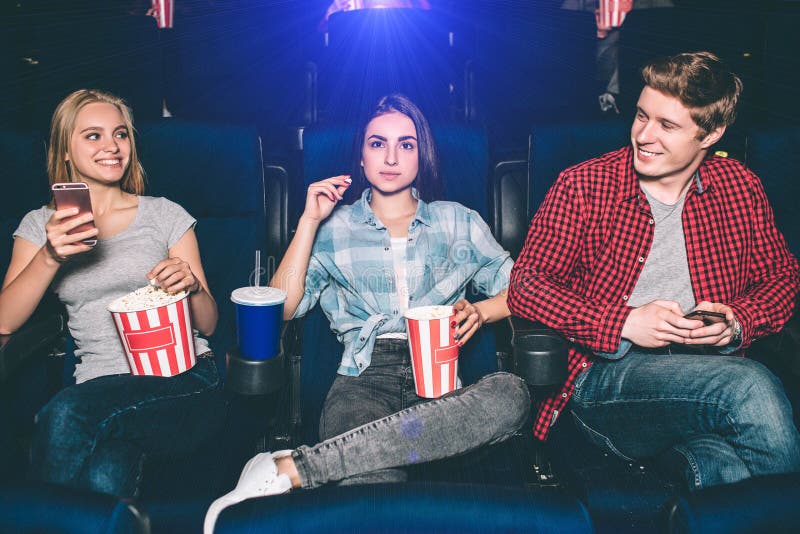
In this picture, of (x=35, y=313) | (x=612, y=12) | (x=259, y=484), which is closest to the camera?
(x=259, y=484)

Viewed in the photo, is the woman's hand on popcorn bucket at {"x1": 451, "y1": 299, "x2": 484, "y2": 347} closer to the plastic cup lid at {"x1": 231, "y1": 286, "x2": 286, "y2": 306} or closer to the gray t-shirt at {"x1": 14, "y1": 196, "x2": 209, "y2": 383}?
the plastic cup lid at {"x1": 231, "y1": 286, "x2": 286, "y2": 306}

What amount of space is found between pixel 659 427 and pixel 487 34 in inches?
95.1

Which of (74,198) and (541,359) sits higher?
(74,198)

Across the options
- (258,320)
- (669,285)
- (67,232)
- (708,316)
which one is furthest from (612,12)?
(67,232)

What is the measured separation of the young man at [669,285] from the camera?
4.66 ft

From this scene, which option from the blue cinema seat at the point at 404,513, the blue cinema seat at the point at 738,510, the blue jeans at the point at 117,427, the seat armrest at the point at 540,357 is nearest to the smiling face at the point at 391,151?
the seat armrest at the point at 540,357

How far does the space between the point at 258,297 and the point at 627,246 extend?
34.7 inches

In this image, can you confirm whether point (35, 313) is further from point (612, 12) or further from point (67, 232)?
point (612, 12)

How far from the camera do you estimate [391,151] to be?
1.84m

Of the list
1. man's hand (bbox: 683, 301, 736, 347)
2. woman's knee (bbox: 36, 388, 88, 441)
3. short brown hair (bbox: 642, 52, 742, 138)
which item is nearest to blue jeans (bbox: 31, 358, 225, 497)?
woman's knee (bbox: 36, 388, 88, 441)

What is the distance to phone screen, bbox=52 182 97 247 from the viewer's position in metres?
1.40

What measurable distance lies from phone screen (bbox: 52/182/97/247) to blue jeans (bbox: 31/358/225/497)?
0.33 metres

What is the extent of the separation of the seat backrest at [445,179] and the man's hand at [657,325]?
495 millimetres

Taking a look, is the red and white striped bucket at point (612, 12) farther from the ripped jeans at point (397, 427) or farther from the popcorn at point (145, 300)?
the popcorn at point (145, 300)
